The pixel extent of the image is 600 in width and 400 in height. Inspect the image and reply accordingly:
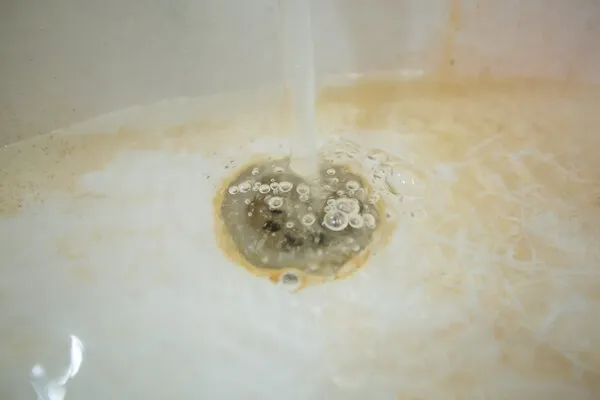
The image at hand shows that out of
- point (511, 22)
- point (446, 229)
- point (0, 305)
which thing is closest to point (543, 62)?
point (511, 22)

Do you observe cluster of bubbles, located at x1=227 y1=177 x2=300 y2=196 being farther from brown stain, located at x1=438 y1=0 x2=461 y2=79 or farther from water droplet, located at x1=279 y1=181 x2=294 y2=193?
brown stain, located at x1=438 y1=0 x2=461 y2=79

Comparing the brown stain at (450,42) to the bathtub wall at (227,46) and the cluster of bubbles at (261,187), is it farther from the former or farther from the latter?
the cluster of bubbles at (261,187)

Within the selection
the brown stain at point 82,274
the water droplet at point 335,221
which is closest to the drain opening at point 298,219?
the water droplet at point 335,221

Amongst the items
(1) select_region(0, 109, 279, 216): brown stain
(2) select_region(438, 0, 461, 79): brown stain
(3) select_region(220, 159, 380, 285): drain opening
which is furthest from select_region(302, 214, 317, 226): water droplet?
(2) select_region(438, 0, 461, 79): brown stain

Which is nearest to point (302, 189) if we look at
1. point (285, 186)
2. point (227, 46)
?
point (285, 186)

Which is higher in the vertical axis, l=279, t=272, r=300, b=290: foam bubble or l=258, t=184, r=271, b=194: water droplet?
l=258, t=184, r=271, b=194: water droplet

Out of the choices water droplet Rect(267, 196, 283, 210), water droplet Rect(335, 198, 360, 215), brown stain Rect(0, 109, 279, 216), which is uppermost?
brown stain Rect(0, 109, 279, 216)
